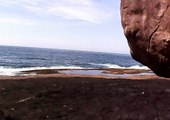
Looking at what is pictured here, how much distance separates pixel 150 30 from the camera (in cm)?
2312

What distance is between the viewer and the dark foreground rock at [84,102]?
40.0 ft

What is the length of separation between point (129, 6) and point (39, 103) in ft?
44.5

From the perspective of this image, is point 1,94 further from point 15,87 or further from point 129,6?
point 129,6

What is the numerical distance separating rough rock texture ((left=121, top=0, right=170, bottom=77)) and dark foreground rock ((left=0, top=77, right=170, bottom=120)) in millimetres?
5294

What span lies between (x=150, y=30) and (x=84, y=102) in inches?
424

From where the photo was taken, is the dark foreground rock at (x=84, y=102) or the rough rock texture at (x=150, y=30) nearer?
the dark foreground rock at (x=84, y=102)

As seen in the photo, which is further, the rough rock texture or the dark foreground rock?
the rough rock texture

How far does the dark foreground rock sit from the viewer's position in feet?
40.0

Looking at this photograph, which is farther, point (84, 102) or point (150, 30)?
point (150, 30)

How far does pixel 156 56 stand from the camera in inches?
928

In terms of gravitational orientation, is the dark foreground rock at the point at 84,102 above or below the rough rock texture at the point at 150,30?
below

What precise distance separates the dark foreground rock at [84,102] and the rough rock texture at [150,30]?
5294 mm

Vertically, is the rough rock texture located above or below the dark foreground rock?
above

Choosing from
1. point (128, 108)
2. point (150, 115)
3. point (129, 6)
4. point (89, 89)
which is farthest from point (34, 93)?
point (129, 6)
